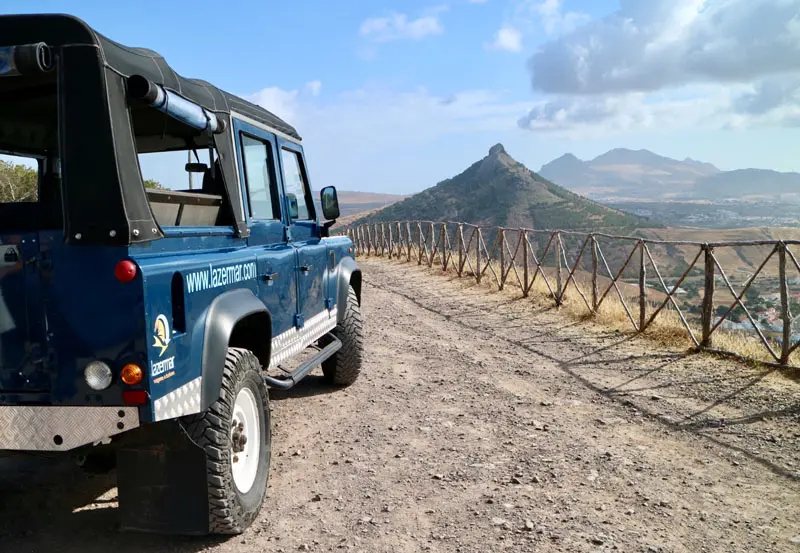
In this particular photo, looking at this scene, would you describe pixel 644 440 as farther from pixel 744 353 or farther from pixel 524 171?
pixel 524 171

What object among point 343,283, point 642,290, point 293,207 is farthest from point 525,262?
point 293,207

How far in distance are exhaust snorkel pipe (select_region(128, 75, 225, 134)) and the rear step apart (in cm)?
148

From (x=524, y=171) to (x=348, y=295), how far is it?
84995 millimetres

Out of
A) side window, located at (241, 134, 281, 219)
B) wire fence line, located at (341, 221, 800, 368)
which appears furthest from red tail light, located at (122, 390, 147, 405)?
wire fence line, located at (341, 221, 800, 368)

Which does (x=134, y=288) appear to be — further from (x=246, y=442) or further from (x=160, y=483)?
(x=246, y=442)

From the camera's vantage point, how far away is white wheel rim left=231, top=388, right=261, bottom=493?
3434 mm

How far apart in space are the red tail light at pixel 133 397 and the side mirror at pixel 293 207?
2.57m

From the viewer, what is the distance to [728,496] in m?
3.93

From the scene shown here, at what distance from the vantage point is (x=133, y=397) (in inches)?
101

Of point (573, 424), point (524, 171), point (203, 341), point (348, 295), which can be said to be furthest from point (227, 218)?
point (524, 171)

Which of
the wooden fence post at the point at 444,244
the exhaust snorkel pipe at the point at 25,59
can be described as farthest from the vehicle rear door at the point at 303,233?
the wooden fence post at the point at 444,244

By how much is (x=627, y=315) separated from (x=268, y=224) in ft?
24.7

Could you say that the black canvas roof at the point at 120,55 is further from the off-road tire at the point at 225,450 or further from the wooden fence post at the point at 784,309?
the wooden fence post at the point at 784,309

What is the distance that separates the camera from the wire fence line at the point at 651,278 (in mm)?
7477
